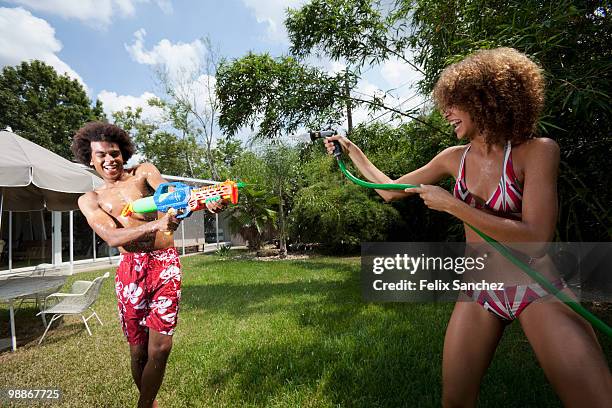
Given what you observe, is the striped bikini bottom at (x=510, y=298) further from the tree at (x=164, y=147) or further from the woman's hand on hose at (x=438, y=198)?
the tree at (x=164, y=147)

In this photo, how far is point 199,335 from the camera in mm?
4488

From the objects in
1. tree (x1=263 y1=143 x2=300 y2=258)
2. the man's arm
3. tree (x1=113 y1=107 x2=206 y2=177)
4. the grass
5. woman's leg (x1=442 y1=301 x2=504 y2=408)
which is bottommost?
the grass

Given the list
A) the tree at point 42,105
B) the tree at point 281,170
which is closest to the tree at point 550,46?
the tree at point 281,170

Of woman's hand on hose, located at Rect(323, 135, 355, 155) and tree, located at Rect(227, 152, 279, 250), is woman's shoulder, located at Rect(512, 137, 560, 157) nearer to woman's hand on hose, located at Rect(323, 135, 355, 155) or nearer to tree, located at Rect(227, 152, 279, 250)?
woman's hand on hose, located at Rect(323, 135, 355, 155)

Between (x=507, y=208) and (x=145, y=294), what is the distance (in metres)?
2.17

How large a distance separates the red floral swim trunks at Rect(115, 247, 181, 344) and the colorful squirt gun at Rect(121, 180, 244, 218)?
0.46m

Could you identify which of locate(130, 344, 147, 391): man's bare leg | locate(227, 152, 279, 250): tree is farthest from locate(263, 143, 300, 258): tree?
locate(130, 344, 147, 391): man's bare leg

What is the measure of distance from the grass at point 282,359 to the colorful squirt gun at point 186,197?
5.78ft

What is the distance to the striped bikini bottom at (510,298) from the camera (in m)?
1.38

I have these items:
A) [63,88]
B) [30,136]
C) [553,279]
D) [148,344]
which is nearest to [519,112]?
[553,279]

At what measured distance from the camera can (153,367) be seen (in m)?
2.18

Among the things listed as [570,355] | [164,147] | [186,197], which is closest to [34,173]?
[186,197]

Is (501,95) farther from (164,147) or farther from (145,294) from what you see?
(164,147)

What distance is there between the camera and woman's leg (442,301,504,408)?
5.02ft
